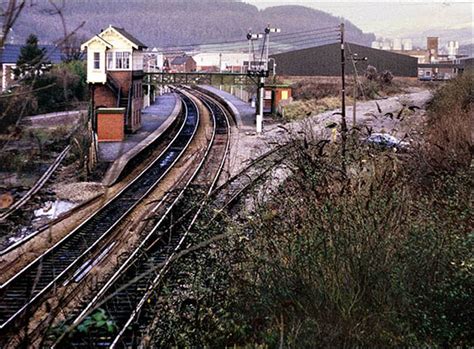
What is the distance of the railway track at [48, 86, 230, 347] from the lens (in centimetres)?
656

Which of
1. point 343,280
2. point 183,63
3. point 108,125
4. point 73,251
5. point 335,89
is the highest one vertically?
point 183,63

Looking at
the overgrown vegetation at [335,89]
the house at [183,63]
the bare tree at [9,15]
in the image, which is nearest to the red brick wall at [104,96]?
the overgrown vegetation at [335,89]

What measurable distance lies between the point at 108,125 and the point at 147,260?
15.4 m

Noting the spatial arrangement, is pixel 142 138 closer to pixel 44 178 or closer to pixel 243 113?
pixel 44 178

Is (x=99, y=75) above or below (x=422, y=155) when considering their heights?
above

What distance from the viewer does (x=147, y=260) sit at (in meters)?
8.69

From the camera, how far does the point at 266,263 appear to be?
604cm

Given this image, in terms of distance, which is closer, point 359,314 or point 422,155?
point 359,314

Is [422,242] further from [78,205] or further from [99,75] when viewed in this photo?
[99,75]

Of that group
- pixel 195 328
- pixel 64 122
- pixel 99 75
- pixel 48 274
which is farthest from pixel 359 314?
pixel 64 122

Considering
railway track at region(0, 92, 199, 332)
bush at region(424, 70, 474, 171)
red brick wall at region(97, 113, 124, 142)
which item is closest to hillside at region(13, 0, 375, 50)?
red brick wall at region(97, 113, 124, 142)

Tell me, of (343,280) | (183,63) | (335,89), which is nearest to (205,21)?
(183,63)

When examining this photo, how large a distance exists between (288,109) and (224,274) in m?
26.7

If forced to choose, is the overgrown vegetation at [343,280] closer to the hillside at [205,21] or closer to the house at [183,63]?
the house at [183,63]
